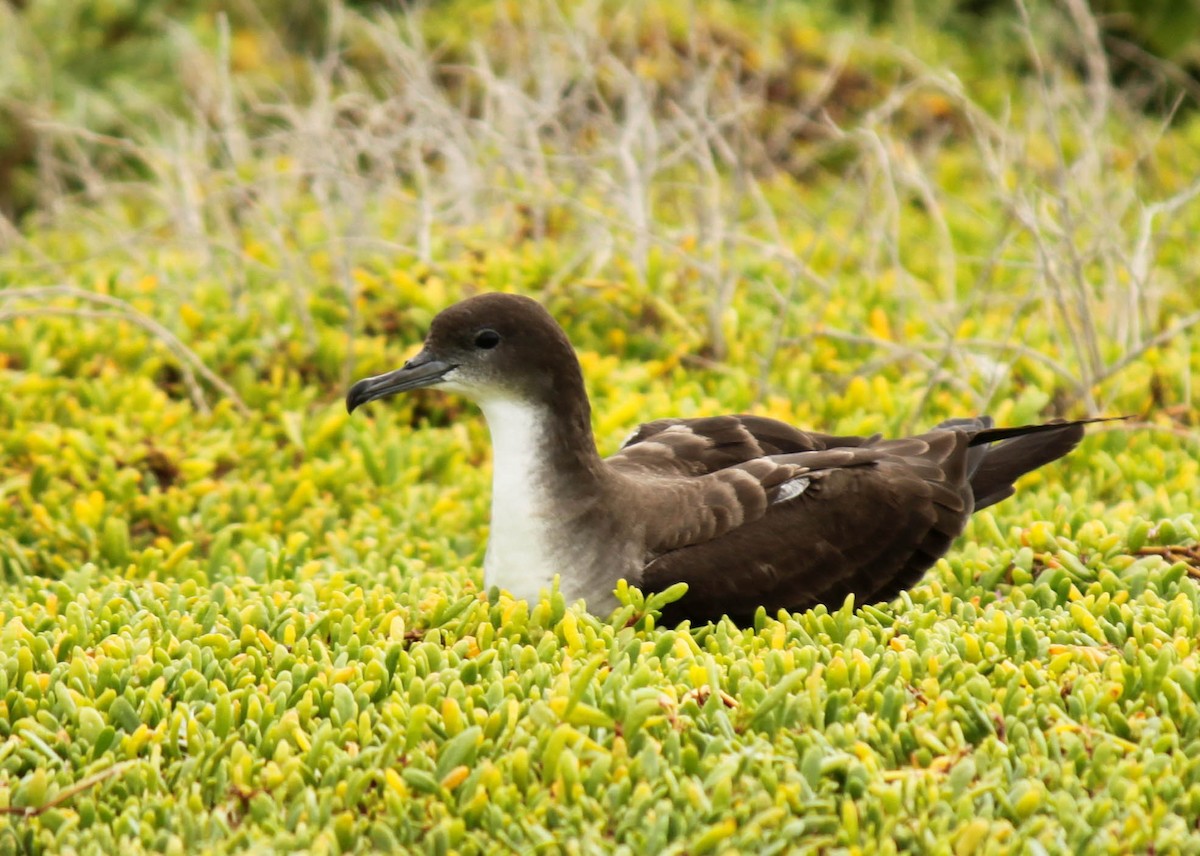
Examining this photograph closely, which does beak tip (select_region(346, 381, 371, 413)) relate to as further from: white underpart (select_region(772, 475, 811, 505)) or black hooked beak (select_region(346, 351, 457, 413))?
white underpart (select_region(772, 475, 811, 505))

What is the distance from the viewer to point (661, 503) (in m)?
4.71

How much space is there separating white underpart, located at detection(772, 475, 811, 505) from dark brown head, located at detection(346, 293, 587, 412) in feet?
2.26

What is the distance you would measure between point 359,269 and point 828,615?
169 inches

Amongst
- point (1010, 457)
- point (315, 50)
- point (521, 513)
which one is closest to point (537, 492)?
point (521, 513)

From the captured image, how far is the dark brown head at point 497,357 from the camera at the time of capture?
4754 mm

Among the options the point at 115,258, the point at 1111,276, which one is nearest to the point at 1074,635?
the point at 1111,276

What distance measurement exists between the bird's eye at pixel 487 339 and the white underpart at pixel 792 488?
100cm

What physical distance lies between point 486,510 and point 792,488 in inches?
74.2

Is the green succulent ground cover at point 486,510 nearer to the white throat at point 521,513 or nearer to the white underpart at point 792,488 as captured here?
the white throat at point 521,513

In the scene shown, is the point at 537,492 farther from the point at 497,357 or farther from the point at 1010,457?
the point at 1010,457

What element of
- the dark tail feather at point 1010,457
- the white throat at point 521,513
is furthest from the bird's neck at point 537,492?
the dark tail feather at point 1010,457

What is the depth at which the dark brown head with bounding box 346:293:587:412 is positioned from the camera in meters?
4.75

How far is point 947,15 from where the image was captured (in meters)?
13.9

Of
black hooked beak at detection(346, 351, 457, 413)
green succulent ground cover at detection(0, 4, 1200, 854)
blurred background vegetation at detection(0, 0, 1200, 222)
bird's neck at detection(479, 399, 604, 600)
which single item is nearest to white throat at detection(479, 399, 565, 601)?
bird's neck at detection(479, 399, 604, 600)
